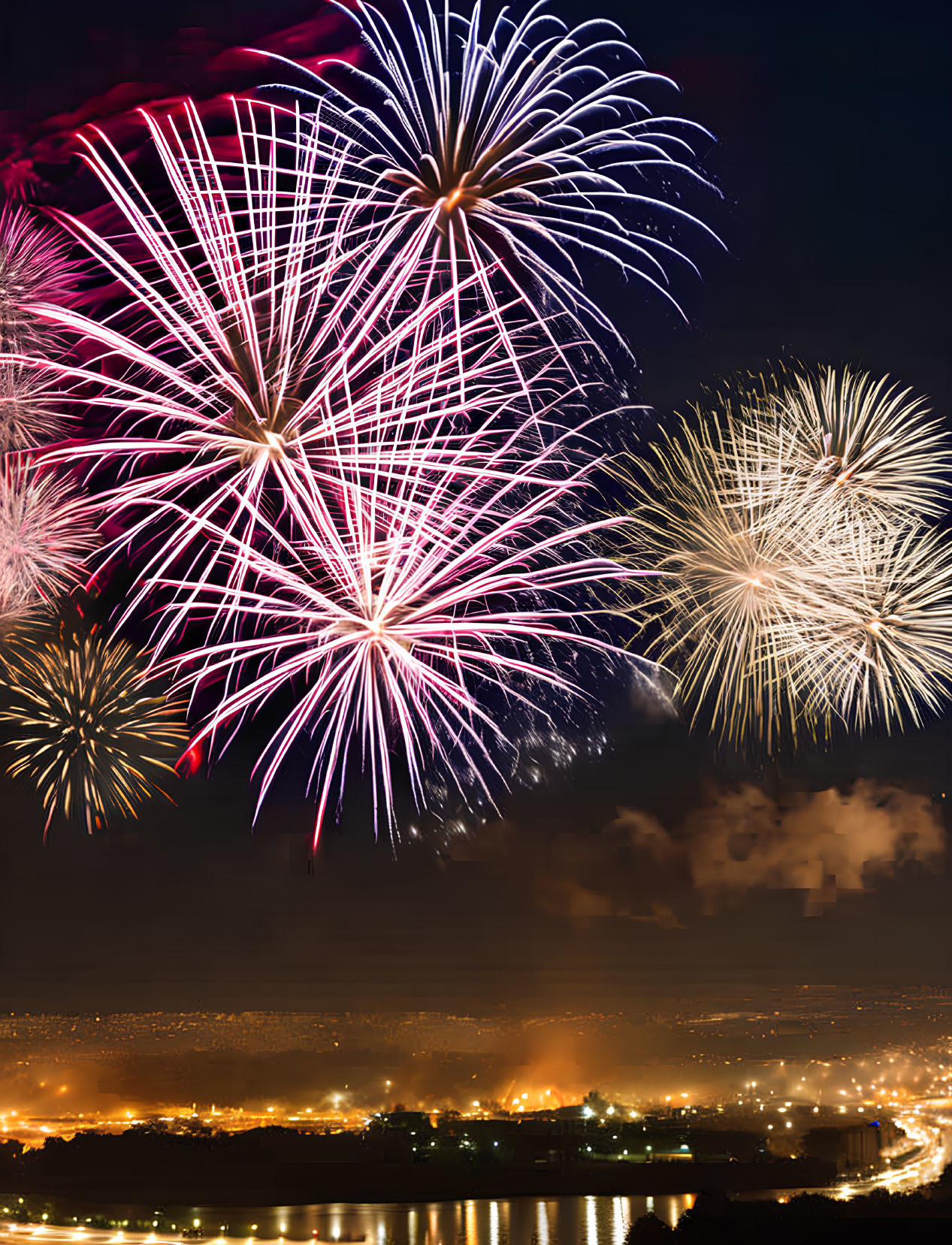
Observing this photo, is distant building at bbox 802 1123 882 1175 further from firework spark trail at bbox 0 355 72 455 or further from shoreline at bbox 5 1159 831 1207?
firework spark trail at bbox 0 355 72 455

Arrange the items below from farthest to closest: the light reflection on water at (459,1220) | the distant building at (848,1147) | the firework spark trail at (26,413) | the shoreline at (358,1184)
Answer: the shoreline at (358,1184), the light reflection on water at (459,1220), the distant building at (848,1147), the firework spark trail at (26,413)

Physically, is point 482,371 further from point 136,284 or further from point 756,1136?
point 756,1136

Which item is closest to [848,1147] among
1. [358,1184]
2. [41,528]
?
[358,1184]

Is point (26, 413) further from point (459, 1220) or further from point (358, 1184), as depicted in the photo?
point (459, 1220)

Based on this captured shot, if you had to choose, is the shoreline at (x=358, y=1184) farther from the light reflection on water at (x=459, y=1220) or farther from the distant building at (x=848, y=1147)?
the distant building at (x=848, y=1147)

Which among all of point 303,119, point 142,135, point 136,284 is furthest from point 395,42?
point 136,284

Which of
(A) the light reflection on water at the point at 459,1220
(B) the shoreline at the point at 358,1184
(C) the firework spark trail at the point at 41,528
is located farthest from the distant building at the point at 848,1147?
(C) the firework spark trail at the point at 41,528

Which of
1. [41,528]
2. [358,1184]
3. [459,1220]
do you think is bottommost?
[459,1220]
